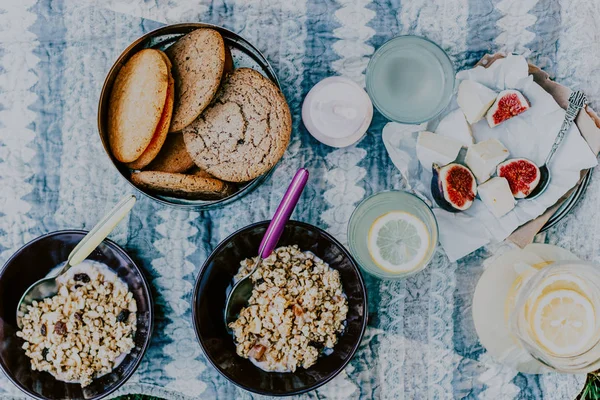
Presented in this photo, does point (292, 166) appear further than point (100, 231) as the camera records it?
Yes

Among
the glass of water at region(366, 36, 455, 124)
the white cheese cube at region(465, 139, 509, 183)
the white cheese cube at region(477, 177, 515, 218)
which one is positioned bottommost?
the white cheese cube at region(477, 177, 515, 218)

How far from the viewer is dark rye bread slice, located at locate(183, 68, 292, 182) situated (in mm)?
1316

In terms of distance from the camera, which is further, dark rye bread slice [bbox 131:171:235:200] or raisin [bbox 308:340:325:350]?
raisin [bbox 308:340:325:350]

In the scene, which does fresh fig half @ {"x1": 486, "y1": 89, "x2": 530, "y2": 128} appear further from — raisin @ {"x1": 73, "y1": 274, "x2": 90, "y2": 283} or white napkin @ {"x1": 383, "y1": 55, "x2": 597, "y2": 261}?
raisin @ {"x1": 73, "y1": 274, "x2": 90, "y2": 283}

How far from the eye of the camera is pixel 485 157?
1.39 meters

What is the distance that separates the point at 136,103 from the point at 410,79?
0.60 m

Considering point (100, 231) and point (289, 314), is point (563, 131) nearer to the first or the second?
point (289, 314)

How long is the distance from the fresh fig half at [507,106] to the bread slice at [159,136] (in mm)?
691

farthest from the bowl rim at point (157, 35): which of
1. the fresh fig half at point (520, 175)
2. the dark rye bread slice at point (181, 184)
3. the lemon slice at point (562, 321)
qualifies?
the lemon slice at point (562, 321)

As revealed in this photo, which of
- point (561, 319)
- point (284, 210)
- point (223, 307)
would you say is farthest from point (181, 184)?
point (561, 319)

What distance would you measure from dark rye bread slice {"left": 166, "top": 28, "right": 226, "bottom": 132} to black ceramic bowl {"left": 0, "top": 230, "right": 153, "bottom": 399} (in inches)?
13.3

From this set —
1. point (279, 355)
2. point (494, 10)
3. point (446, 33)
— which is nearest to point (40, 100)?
point (279, 355)

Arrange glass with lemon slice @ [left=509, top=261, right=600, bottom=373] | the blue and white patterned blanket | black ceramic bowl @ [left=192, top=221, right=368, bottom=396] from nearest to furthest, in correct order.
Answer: glass with lemon slice @ [left=509, top=261, right=600, bottom=373], black ceramic bowl @ [left=192, top=221, right=368, bottom=396], the blue and white patterned blanket

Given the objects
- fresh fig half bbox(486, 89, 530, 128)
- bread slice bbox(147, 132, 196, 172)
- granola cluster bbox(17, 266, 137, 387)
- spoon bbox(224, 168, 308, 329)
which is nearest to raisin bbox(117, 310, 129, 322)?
granola cluster bbox(17, 266, 137, 387)
